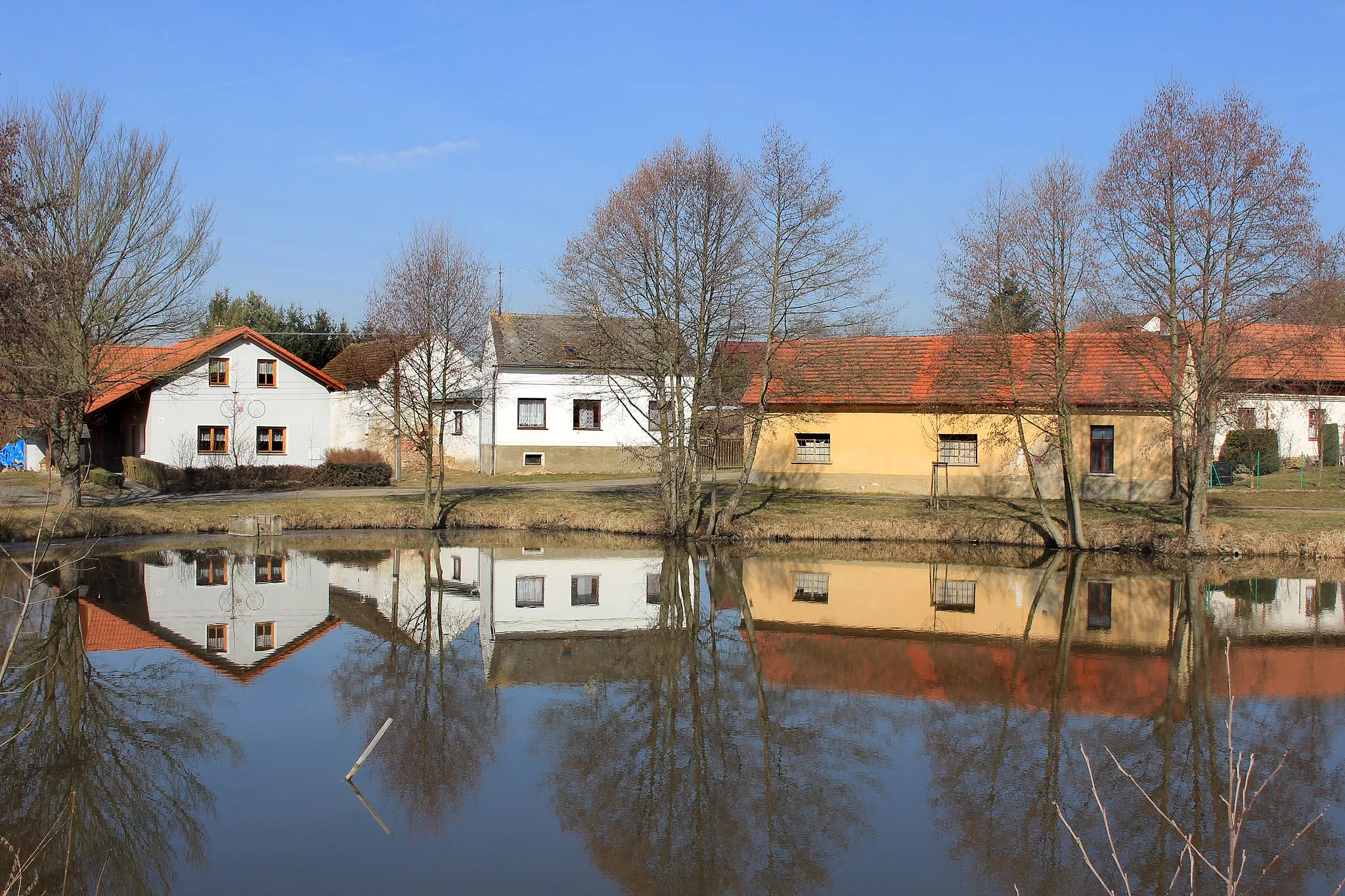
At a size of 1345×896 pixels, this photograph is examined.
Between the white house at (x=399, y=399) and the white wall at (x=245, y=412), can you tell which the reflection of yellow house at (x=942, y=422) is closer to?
the white house at (x=399, y=399)

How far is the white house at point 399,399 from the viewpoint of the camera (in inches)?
1057

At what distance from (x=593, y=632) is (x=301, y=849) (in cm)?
815

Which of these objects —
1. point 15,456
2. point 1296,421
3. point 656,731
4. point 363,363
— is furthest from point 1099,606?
point 15,456

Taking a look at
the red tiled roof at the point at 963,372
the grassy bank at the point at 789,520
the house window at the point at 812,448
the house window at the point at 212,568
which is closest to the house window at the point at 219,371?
the grassy bank at the point at 789,520

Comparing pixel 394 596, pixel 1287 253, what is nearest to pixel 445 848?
pixel 394 596

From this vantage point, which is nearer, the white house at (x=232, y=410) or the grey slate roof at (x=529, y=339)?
the white house at (x=232, y=410)

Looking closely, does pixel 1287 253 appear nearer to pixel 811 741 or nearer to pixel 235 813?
pixel 811 741

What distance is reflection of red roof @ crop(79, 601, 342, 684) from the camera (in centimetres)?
1350

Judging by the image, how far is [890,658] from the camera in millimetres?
14305

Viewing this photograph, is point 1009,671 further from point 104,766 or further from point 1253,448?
point 1253,448

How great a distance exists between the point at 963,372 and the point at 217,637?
17231 mm

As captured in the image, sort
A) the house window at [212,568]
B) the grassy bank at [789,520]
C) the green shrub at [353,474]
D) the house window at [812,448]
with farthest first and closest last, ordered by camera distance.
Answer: the green shrub at [353,474] → the house window at [812,448] → the grassy bank at [789,520] → the house window at [212,568]

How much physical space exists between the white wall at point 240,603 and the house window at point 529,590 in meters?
3.04

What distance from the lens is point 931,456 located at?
29.3 meters
